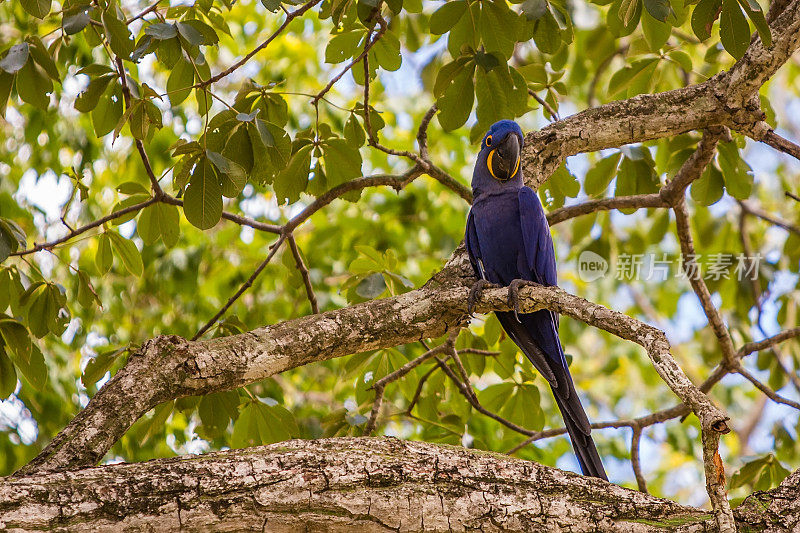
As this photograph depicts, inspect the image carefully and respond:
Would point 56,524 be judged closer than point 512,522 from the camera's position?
Yes

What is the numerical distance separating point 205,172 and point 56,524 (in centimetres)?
130

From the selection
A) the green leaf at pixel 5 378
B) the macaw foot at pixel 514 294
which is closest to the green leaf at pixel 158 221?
the green leaf at pixel 5 378

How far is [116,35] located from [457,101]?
55.2 inches

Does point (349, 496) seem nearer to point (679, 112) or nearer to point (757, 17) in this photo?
point (757, 17)

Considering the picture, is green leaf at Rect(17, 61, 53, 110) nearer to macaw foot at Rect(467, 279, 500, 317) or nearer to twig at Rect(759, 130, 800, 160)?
macaw foot at Rect(467, 279, 500, 317)

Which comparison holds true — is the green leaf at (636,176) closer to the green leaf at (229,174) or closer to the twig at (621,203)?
the twig at (621,203)

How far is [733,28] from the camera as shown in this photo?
2568 mm

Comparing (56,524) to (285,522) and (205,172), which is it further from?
(205,172)

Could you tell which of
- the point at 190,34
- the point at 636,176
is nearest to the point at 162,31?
the point at 190,34

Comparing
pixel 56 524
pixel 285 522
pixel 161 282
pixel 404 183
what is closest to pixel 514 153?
pixel 404 183

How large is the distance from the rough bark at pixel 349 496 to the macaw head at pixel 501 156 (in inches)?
69.6

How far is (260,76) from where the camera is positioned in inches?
247

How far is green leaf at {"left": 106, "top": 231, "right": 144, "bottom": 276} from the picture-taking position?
127 inches

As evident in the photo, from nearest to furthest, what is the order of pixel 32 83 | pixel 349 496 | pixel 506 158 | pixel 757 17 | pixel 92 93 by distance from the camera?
pixel 349 496 < pixel 757 17 < pixel 92 93 < pixel 32 83 < pixel 506 158
